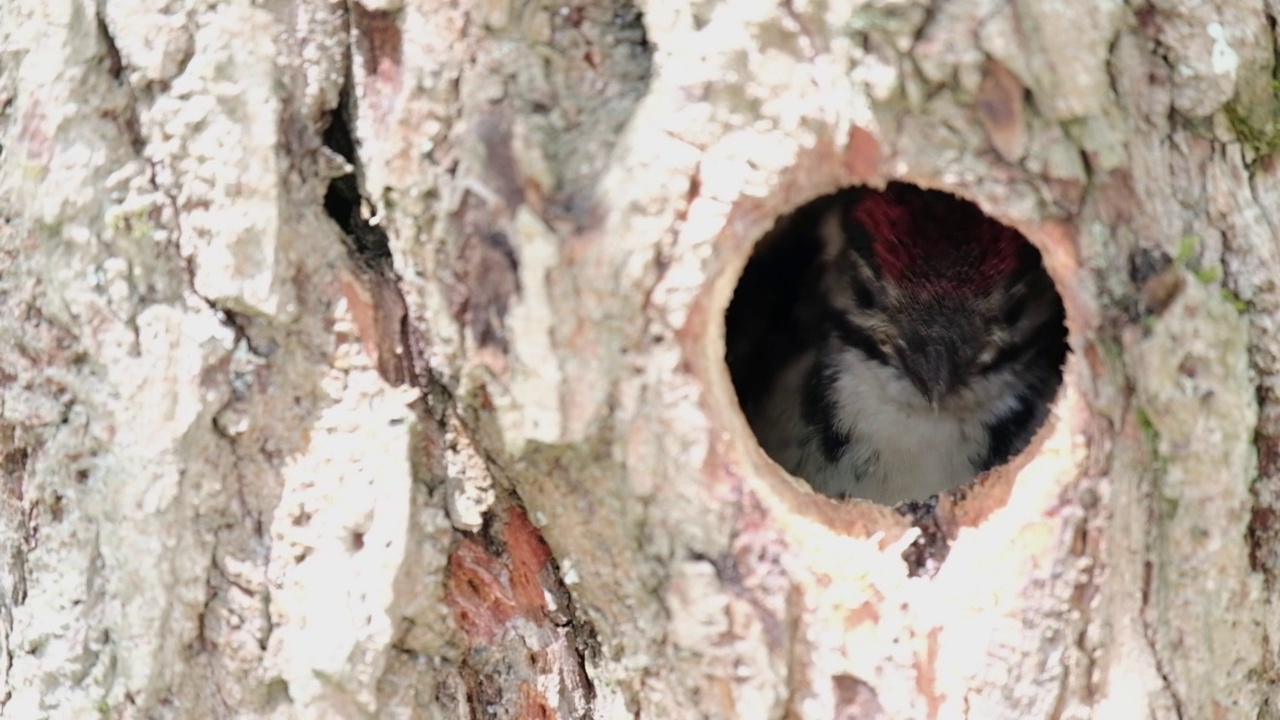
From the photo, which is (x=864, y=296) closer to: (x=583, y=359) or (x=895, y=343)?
(x=895, y=343)

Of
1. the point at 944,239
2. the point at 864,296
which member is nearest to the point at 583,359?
the point at 944,239

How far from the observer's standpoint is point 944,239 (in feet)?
7.53

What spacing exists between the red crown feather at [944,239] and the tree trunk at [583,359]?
2.00ft

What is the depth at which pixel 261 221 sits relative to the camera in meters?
1.71

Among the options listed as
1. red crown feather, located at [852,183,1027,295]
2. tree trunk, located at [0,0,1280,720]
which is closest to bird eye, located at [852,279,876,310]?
red crown feather, located at [852,183,1027,295]

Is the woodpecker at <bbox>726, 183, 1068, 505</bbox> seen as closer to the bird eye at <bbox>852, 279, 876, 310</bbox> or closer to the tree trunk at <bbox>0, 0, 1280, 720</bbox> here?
the bird eye at <bbox>852, 279, 876, 310</bbox>

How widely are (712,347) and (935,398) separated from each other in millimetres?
835

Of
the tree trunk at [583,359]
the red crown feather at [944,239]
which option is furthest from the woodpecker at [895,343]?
the tree trunk at [583,359]

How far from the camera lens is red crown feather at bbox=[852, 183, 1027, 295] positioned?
2279 mm

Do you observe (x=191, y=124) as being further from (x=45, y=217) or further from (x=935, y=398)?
(x=935, y=398)

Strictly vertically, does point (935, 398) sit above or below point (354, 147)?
below

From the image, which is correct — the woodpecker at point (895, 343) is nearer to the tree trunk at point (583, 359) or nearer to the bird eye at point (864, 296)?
the bird eye at point (864, 296)

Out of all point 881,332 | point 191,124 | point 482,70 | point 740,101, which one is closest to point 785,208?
point 740,101

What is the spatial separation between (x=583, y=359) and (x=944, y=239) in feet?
2.94
